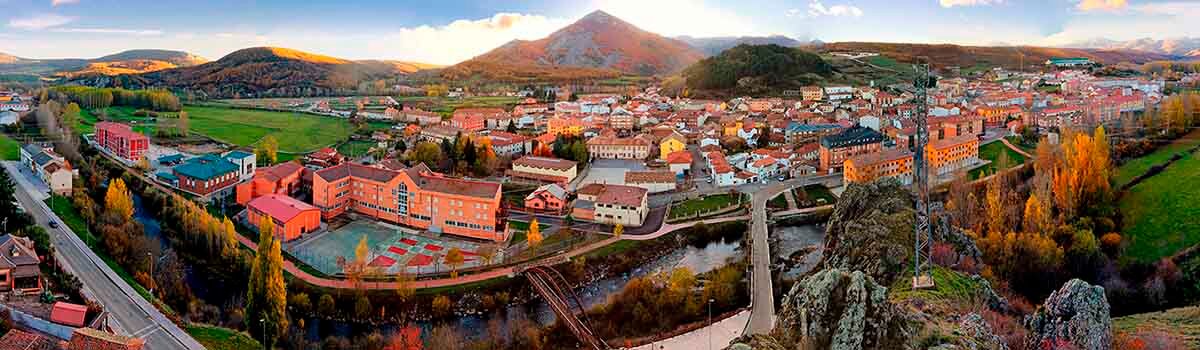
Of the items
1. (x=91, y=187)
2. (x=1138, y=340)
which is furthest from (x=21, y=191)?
(x=1138, y=340)

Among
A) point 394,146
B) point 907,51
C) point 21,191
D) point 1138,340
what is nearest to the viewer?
point 1138,340

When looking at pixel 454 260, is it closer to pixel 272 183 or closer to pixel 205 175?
pixel 272 183

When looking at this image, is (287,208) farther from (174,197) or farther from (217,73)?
(217,73)

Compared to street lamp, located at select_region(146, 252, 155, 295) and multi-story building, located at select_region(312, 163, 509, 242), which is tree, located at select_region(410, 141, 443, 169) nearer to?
multi-story building, located at select_region(312, 163, 509, 242)

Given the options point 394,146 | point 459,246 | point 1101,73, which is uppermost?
point 1101,73

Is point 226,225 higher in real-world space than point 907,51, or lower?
lower

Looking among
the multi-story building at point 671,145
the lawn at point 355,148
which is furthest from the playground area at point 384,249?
the multi-story building at point 671,145

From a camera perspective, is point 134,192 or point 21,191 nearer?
point 21,191
